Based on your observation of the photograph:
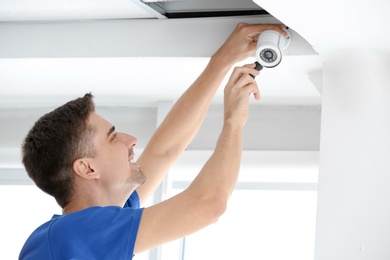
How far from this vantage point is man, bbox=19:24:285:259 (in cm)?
242

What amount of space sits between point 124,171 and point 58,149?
207mm

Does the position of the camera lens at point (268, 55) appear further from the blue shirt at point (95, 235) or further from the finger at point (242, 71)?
the blue shirt at point (95, 235)

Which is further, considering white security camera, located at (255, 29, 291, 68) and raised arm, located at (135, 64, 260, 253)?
white security camera, located at (255, 29, 291, 68)

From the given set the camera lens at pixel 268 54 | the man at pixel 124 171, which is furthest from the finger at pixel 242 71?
the camera lens at pixel 268 54

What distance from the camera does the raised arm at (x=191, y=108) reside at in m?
2.83

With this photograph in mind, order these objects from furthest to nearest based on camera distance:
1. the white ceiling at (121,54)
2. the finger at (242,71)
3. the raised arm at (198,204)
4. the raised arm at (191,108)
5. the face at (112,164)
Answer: the white ceiling at (121,54) → the raised arm at (191,108) → the face at (112,164) → the finger at (242,71) → the raised arm at (198,204)

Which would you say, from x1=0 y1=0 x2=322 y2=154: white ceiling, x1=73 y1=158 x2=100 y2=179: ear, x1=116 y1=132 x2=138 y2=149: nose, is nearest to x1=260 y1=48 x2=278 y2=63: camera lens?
x1=0 y1=0 x2=322 y2=154: white ceiling

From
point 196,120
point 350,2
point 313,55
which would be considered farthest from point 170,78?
point 350,2

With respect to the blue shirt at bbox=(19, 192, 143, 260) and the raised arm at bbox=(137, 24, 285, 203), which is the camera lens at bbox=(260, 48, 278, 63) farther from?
the blue shirt at bbox=(19, 192, 143, 260)

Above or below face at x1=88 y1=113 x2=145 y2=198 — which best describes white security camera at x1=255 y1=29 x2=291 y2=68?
above

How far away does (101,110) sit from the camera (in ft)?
12.9

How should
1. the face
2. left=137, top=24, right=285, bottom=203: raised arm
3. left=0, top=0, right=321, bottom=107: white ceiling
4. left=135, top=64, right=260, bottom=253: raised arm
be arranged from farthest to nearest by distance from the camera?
1. left=0, top=0, right=321, bottom=107: white ceiling
2. left=137, top=24, right=285, bottom=203: raised arm
3. the face
4. left=135, top=64, right=260, bottom=253: raised arm

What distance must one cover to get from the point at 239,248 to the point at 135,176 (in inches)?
Result: 48.8

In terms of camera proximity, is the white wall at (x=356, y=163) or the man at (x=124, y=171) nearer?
the man at (x=124, y=171)
